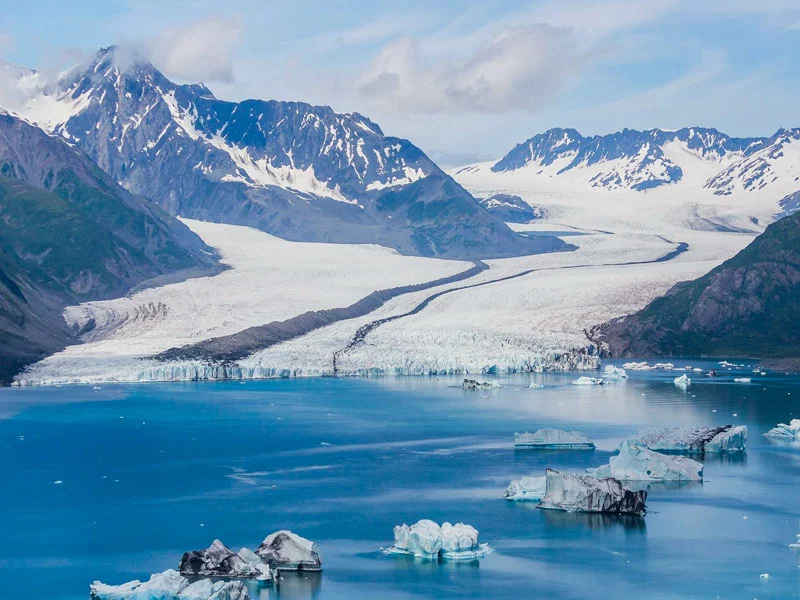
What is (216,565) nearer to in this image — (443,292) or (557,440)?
(557,440)

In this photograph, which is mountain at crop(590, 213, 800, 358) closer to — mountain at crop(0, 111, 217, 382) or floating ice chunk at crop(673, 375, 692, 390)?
floating ice chunk at crop(673, 375, 692, 390)

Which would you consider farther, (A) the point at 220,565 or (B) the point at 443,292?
(B) the point at 443,292

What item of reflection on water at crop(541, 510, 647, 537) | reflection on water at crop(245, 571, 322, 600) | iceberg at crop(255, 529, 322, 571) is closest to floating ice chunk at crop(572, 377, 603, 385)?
reflection on water at crop(541, 510, 647, 537)

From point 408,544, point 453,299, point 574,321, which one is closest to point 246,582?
point 408,544

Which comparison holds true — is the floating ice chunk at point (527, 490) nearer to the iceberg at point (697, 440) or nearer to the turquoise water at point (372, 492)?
the turquoise water at point (372, 492)

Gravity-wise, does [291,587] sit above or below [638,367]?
below

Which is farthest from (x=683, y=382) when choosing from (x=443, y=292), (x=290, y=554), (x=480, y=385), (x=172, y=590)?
(x=172, y=590)
